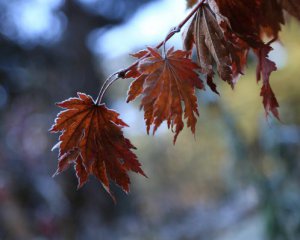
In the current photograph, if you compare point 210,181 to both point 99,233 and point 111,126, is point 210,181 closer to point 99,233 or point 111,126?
point 99,233

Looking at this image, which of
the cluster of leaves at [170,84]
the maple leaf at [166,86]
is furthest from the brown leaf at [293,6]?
the maple leaf at [166,86]

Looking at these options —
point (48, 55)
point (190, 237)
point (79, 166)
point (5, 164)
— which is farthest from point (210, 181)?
point (79, 166)

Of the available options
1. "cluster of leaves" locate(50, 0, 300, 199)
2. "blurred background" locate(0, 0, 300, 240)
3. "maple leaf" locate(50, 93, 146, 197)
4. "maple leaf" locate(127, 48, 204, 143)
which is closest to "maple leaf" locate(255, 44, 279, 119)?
"cluster of leaves" locate(50, 0, 300, 199)

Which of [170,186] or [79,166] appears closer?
[79,166]

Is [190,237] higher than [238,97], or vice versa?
[238,97]

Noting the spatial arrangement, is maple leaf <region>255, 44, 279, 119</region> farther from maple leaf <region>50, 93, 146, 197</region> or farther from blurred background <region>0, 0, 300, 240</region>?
blurred background <region>0, 0, 300, 240</region>

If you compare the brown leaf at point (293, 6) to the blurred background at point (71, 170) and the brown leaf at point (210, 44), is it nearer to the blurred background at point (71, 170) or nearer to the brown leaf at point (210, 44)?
the brown leaf at point (210, 44)

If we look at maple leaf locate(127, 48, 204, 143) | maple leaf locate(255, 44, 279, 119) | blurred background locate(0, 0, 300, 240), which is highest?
blurred background locate(0, 0, 300, 240)
